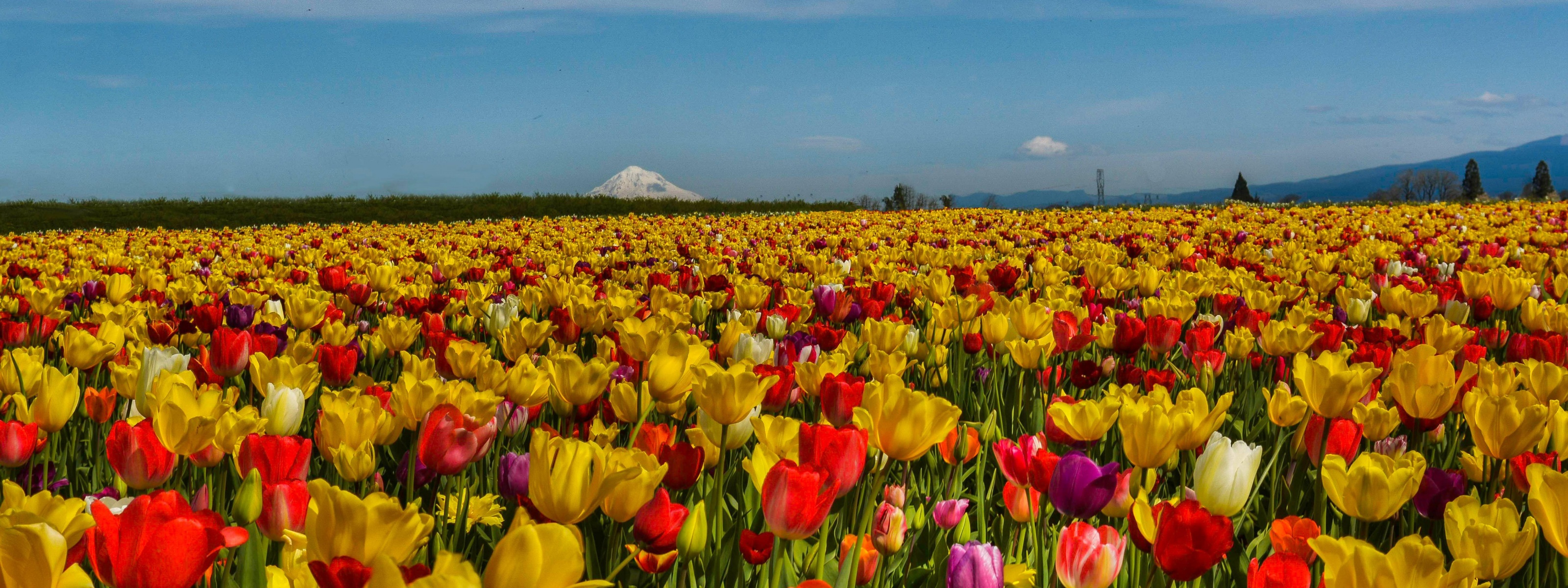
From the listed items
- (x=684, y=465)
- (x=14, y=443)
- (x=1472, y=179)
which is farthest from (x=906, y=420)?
(x=1472, y=179)

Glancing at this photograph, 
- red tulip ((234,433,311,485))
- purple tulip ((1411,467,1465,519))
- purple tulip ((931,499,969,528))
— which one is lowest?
purple tulip ((931,499,969,528))

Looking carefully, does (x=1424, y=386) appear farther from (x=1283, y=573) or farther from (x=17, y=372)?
(x=17, y=372)

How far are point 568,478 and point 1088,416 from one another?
122 cm

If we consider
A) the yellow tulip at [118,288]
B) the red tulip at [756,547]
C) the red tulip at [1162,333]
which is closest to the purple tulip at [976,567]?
the red tulip at [756,547]

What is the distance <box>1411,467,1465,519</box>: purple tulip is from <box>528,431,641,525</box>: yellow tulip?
1.62m

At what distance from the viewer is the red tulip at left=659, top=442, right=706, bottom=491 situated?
183cm

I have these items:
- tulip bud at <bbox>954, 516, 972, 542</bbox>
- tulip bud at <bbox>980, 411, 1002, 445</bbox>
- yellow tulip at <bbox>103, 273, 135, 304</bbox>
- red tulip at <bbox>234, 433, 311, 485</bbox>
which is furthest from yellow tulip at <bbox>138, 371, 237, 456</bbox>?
Answer: yellow tulip at <bbox>103, 273, 135, 304</bbox>

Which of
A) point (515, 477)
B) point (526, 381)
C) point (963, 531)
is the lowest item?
point (963, 531)

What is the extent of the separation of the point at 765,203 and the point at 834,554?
35576 millimetres

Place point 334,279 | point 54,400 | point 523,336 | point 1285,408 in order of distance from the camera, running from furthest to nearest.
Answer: point 334,279 < point 523,336 < point 1285,408 < point 54,400

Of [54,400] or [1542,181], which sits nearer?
[54,400]

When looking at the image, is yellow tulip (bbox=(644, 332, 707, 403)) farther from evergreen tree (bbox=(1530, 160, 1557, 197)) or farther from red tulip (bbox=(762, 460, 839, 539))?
evergreen tree (bbox=(1530, 160, 1557, 197))

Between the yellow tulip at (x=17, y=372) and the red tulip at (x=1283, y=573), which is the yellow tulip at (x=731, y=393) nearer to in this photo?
the red tulip at (x=1283, y=573)

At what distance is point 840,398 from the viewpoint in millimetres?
2100
